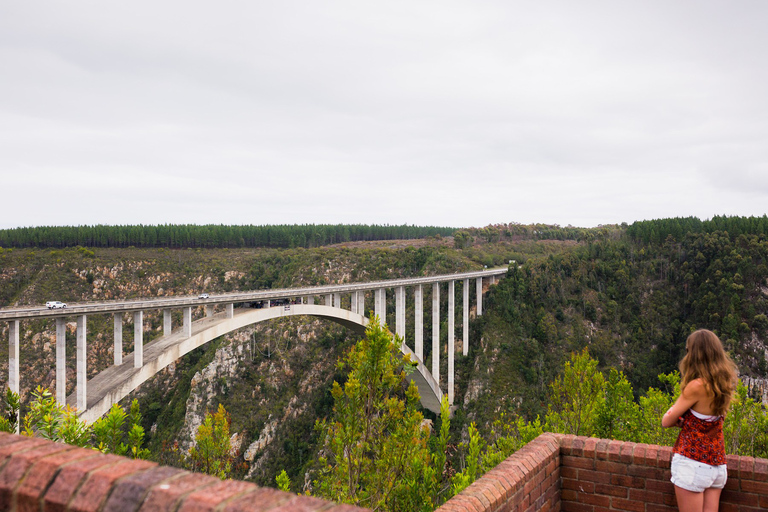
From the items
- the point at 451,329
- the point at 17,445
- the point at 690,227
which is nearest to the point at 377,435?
the point at 17,445

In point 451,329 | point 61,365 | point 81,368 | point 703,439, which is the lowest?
point 451,329

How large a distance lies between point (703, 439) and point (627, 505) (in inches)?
46.5

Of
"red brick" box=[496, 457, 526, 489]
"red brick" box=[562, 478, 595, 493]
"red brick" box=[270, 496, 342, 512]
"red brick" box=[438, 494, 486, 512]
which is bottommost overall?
"red brick" box=[562, 478, 595, 493]

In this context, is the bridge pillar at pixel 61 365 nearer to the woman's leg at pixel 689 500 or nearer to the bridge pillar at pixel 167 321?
the bridge pillar at pixel 167 321

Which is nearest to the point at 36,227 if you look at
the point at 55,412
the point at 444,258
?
the point at 444,258

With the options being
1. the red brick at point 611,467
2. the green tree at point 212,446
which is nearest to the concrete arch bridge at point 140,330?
the green tree at point 212,446

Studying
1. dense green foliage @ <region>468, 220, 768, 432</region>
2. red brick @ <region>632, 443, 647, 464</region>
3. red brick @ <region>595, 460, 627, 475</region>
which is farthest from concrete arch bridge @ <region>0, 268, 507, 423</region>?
dense green foliage @ <region>468, 220, 768, 432</region>

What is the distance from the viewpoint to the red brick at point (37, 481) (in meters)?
1.53

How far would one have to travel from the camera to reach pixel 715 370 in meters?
3.34

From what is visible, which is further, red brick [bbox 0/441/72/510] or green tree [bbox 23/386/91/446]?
green tree [bbox 23/386/91/446]

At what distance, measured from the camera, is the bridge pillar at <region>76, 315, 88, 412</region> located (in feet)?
47.4

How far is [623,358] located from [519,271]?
47.3 feet

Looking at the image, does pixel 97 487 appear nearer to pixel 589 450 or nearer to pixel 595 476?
pixel 589 450

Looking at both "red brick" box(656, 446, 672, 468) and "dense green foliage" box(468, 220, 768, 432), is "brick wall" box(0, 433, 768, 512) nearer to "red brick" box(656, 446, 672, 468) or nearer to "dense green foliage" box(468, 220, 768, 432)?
"red brick" box(656, 446, 672, 468)
